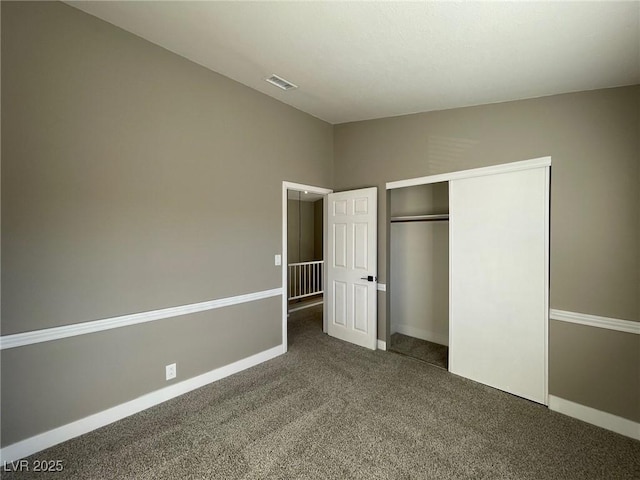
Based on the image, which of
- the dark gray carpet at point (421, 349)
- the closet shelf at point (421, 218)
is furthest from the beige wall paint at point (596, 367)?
the closet shelf at point (421, 218)

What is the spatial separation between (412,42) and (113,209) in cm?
258

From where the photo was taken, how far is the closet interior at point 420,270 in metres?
3.84

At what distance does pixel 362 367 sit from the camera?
129 inches

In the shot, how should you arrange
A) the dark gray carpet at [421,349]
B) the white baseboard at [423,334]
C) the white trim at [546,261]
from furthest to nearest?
1. the white baseboard at [423,334]
2. the dark gray carpet at [421,349]
3. the white trim at [546,261]

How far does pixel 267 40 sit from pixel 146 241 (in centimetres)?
188

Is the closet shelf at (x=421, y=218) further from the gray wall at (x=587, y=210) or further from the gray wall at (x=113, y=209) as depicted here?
the gray wall at (x=113, y=209)

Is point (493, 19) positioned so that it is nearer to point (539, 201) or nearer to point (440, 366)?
point (539, 201)

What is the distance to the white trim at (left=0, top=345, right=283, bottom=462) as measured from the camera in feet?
6.23

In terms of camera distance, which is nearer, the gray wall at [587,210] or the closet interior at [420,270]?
the gray wall at [587,210]

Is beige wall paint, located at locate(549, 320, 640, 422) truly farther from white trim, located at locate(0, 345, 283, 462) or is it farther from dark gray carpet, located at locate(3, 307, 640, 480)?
white trim, located at locate(0, 345, 283, 462)

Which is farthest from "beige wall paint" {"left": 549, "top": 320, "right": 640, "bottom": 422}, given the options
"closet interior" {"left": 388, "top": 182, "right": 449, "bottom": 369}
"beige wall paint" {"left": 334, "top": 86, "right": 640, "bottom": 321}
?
"closet interior" {"left": 388, "top": 182, "right": 449, "bottom": 369}

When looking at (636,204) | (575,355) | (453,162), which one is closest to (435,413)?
(575,355)

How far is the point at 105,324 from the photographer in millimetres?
2240

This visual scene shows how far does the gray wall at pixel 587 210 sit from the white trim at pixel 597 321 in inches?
1.6
